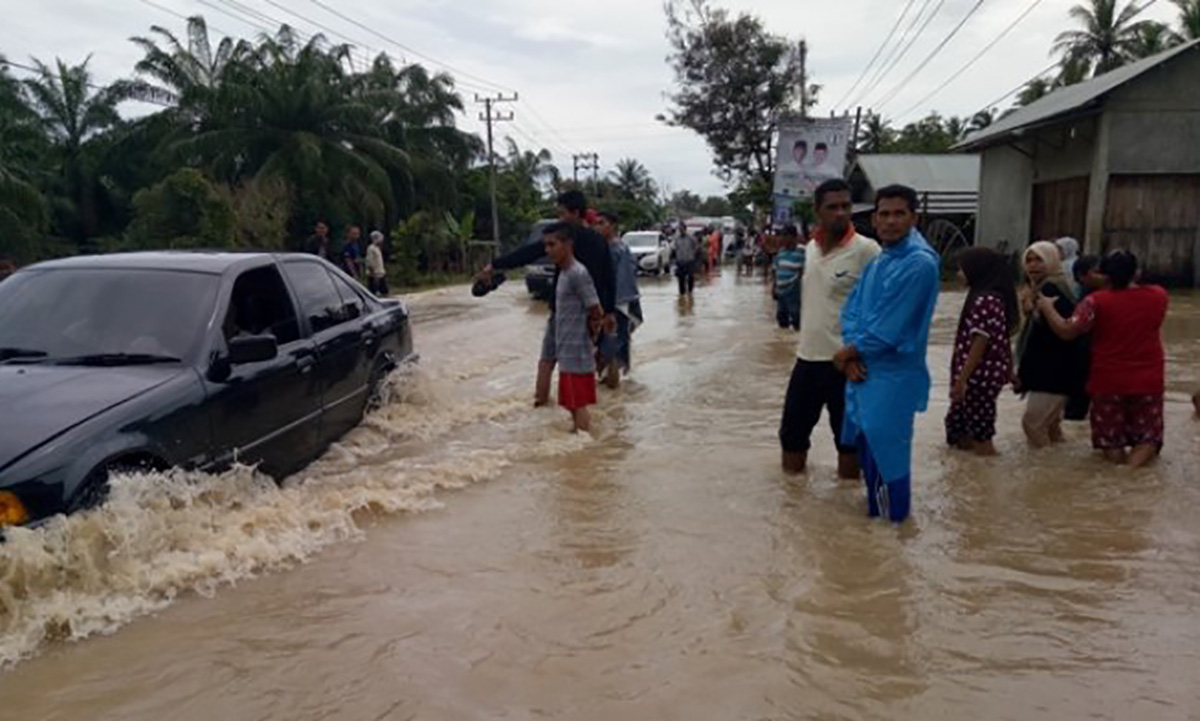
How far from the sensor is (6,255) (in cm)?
2447

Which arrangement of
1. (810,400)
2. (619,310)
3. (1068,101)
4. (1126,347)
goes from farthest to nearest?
(1068,101) → (619,310) → (1126,347) → (810,400)

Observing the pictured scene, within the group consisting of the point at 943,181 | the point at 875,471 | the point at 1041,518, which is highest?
the point at 943,181

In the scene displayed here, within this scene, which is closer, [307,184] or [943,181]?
[943,181]

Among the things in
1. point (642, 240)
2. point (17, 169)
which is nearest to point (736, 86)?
point (642, 240)

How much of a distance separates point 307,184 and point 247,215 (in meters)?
6.05

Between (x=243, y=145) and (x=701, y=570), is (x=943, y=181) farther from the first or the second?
(x=701, y=570)

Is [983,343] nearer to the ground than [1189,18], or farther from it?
nearer to the ground

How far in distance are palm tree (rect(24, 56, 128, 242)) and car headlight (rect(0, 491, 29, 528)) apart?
1281 inches

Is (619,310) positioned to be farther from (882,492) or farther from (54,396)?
(54,396)

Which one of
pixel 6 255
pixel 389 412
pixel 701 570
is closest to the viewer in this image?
pixel 701 570

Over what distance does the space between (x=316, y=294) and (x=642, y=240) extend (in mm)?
23486

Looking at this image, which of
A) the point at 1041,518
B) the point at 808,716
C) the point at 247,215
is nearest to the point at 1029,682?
the point at 808,716

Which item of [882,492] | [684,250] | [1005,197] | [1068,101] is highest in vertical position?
[1068,101]

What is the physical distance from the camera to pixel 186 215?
2044cm
